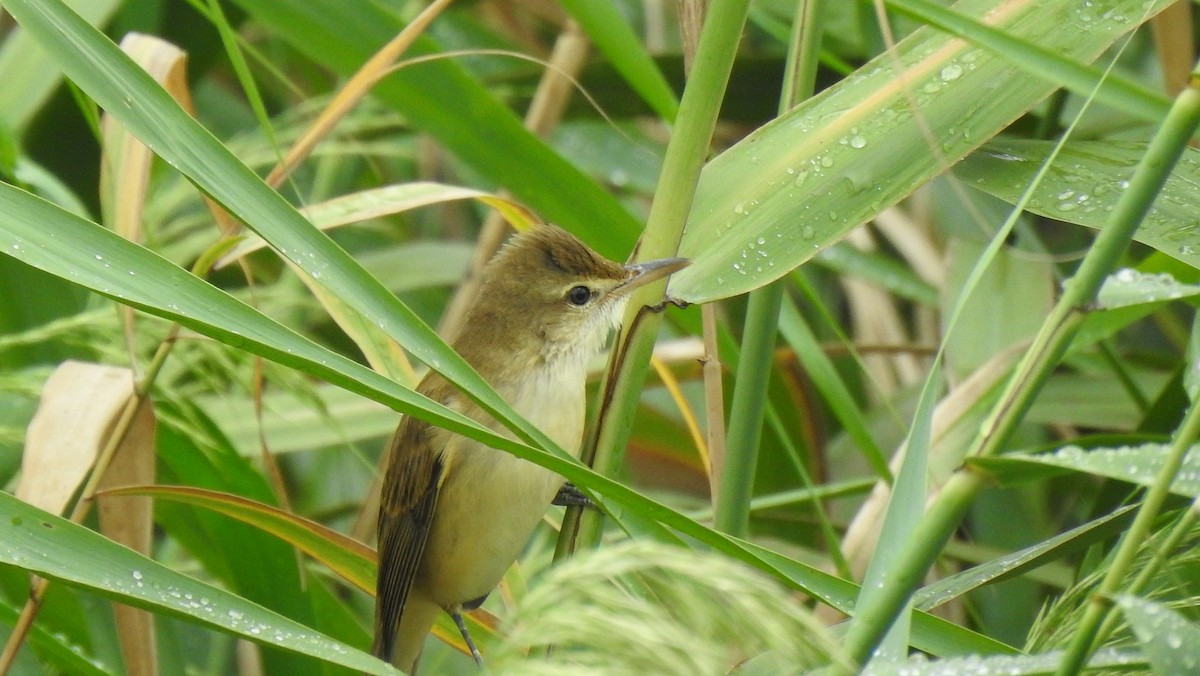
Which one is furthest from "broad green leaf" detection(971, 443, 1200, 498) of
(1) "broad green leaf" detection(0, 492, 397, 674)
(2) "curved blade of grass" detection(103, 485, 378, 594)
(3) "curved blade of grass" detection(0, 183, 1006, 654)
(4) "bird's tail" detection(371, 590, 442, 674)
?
(4) "bird's tail" detection(371, 590, 442, 674)

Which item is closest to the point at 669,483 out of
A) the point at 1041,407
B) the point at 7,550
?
the point at 1041,407

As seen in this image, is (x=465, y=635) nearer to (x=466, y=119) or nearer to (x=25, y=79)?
(x=466, y=119)

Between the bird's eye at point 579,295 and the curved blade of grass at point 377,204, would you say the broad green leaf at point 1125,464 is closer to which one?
the curved blade of grass at point 377,204

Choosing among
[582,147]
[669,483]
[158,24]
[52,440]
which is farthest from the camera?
[669,483]

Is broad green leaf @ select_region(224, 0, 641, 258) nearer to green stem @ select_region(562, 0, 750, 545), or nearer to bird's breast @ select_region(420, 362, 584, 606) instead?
bird's breast @ select_region(420, 362, 584, 606)

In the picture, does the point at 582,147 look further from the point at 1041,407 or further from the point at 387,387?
the point at 387,387

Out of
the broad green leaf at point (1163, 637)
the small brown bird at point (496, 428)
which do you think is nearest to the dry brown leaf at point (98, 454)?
the small brown bird at point (496, 428)

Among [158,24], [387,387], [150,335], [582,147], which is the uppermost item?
[582,147]

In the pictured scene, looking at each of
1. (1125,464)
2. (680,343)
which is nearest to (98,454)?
(1125,464)
